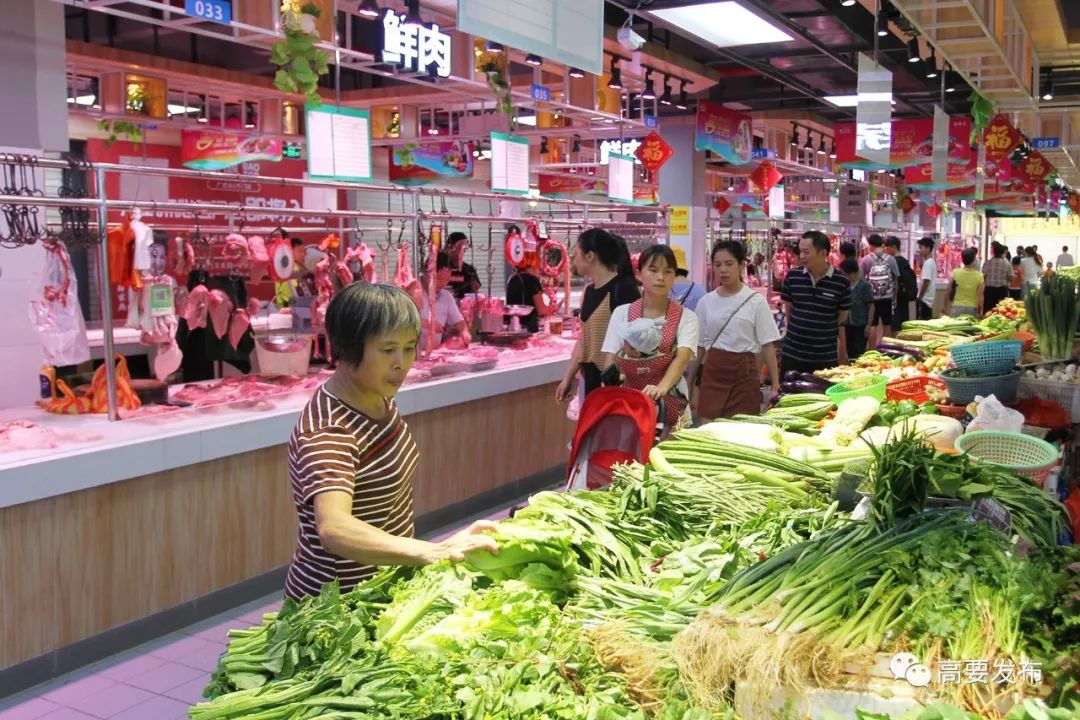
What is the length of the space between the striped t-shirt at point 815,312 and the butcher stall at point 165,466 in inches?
93.3

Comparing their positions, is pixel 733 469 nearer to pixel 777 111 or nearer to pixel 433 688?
pixel 433 688

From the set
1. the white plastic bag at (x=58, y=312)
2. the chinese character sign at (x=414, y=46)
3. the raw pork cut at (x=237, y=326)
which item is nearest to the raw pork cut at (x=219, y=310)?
the raw pork cut at (x=237, y=326)

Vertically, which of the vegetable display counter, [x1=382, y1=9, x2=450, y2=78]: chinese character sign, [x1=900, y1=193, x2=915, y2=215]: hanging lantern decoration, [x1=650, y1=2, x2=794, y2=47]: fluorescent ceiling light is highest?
[x1=650, y1=2, x2=794, y2=47]: fluorescent ceiling light

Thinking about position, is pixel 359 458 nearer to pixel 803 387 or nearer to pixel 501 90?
pixel 803 387

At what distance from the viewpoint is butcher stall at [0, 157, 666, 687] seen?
465 cm

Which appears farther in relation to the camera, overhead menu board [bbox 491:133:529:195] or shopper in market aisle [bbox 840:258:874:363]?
shopper in market aisle [bbox 840:258:874:363]

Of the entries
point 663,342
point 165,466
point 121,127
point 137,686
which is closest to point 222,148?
point 121,127

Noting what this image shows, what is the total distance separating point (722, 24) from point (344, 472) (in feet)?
21.8

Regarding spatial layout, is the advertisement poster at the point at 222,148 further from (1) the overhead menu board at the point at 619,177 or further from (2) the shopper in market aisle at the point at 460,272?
(1) the overhead menu board at the point at 619,177

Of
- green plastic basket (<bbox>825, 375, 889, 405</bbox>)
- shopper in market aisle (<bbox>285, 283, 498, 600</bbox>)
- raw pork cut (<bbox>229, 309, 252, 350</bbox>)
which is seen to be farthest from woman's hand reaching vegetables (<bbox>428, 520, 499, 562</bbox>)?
Answer: raw pork cut (<bbox>229, 309, 252, 350</bbox>)

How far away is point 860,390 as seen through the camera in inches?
207

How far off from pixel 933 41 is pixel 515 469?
15.1 ft

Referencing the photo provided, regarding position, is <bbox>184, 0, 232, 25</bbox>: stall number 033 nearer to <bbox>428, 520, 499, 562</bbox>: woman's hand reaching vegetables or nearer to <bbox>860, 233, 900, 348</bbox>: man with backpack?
<bbox>428, 520, 499, 562</bbox>: woman's hand reaching vegetables

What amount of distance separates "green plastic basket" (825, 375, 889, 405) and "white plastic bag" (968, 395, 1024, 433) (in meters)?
1.05
